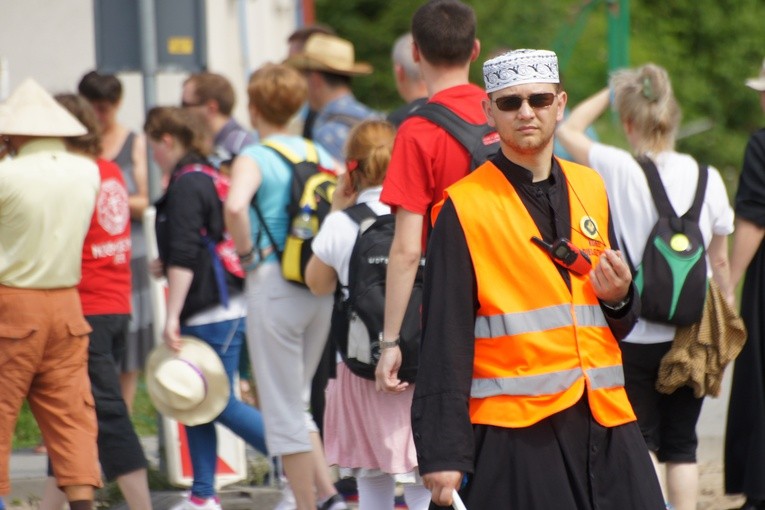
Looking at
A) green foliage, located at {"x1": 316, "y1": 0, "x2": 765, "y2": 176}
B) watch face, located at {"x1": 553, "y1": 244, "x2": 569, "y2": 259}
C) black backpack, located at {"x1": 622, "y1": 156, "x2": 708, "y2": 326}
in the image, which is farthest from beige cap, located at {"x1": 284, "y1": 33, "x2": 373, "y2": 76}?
green foliage, located at {"x1": 316, "y1": 0, "x2": 765, "y2": 176}

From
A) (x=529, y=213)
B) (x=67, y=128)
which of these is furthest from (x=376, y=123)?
(x=529, y=213)

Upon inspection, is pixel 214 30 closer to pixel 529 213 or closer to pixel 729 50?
pixel 529 213

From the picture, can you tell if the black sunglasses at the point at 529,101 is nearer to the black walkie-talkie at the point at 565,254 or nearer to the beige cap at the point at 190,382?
the black walkie-talkie at the point at 565,254

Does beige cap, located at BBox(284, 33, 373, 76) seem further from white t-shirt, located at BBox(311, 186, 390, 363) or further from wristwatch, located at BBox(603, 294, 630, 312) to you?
wristwatch, located at BBox(603, 294, 630, 312)

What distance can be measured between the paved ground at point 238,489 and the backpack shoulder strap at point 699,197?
6.32 feet

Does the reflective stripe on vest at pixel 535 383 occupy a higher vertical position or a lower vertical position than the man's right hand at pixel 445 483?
higher

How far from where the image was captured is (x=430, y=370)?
376 centimetres

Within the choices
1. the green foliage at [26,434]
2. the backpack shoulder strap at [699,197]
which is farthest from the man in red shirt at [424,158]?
the green foliage at [26,434]

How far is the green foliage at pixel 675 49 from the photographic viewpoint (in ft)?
109

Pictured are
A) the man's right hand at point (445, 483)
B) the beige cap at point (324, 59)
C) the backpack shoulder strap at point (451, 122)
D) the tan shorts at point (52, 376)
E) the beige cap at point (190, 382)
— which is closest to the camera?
the man's right hand at point (445, 483)

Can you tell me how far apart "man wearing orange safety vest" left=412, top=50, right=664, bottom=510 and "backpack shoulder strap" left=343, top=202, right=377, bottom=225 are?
1.69 metres

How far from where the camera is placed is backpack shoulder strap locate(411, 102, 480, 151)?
16.5 ft

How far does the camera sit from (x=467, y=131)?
506 cm

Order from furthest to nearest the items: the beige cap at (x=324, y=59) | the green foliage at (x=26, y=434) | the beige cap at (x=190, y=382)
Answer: the green foliage at (x=26, y=434) → the beige cap at (x=324, y=59) → the beige cap at (x=190, y=382)
